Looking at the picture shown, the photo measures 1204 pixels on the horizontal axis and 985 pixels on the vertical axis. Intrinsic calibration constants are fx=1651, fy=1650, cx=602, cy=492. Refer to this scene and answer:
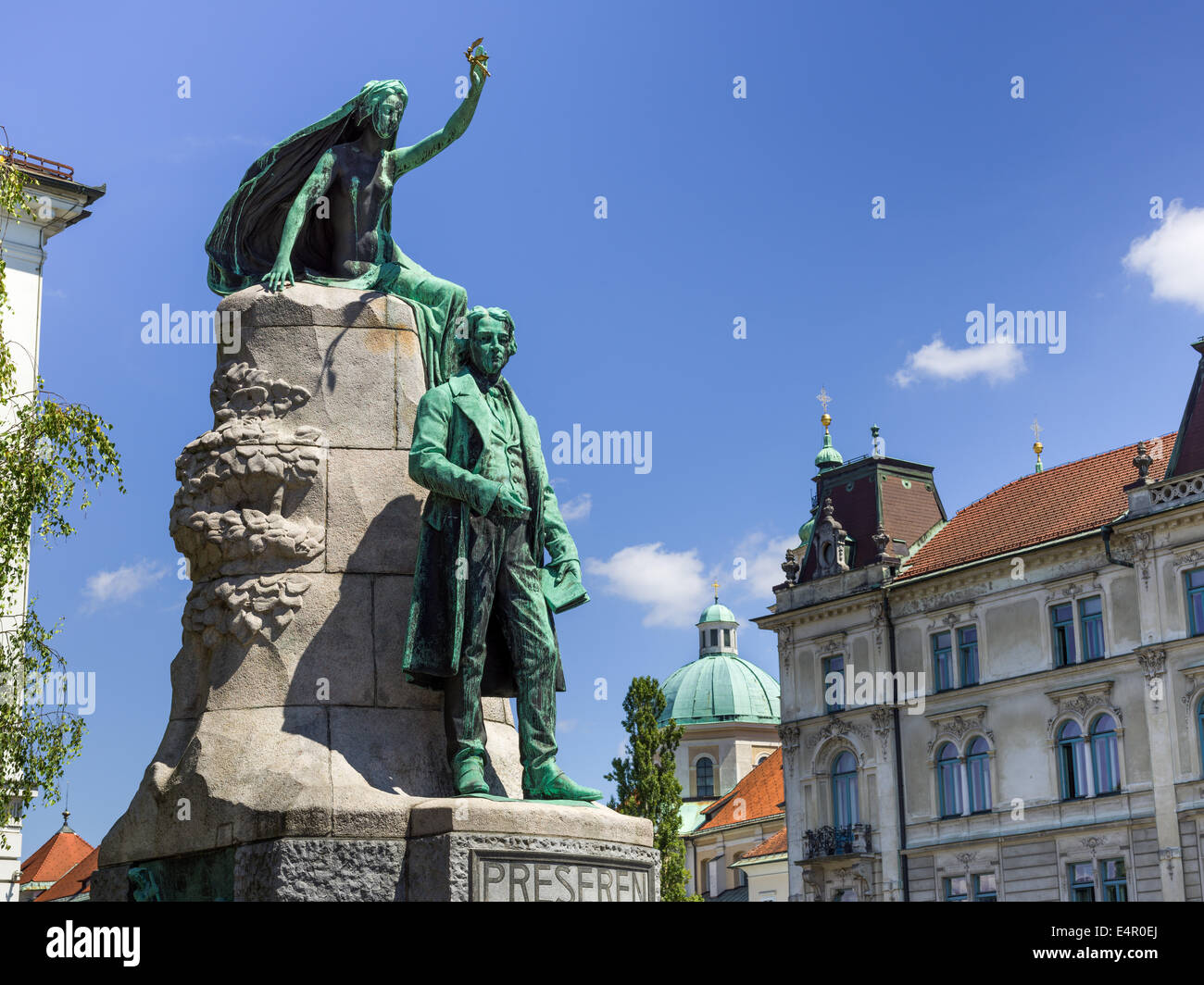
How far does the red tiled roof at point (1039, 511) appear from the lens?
50469mm

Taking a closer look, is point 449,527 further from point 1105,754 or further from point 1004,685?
point 1004,685

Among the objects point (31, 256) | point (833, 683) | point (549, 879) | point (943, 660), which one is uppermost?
point (31, 256)

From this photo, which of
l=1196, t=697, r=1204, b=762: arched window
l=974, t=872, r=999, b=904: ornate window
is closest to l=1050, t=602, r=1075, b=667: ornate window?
l=1196, t=697, r=1204, b=762: arched window

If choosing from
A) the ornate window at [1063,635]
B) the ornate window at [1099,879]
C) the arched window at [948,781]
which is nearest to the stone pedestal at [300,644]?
the ornate window at [1099,879]

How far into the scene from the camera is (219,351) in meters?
9.81

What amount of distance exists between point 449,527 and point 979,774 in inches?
1760

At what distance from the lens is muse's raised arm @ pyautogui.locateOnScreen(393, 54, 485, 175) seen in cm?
1016

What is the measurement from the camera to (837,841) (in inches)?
2138

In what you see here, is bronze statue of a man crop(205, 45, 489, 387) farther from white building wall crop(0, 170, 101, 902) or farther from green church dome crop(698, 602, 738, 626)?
green church dome crop(698, 602, 738, 626)

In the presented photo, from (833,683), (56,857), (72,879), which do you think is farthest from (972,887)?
(56,857)

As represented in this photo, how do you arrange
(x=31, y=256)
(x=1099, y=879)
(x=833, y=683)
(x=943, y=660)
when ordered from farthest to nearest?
1. (x=833, y=683)
2. (x=943, y=660)
3. (x=1099, y=879)
4. (x=31, y=256)

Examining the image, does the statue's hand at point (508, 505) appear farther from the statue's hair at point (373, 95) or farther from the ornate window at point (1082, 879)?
the ornate window at point (1082, 879)
